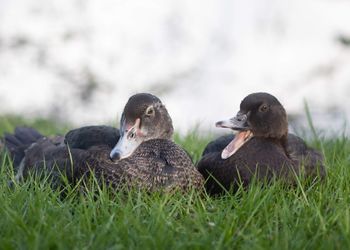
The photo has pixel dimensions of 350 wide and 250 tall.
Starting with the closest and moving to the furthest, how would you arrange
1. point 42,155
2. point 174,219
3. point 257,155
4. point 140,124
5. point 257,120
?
point 174,219 < point 140,124 < point 257,155 < point 257,120 < point 42,155

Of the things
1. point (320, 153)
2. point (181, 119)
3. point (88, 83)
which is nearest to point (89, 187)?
point (320, 153)

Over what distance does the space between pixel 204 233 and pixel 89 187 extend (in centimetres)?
113

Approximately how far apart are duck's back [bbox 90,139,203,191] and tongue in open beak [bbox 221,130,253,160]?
0.74 ft

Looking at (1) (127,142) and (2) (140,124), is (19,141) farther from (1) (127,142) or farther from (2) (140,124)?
(1) (127,142)

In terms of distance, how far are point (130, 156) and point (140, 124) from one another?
0.84ft

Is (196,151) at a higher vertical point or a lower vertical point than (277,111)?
lower

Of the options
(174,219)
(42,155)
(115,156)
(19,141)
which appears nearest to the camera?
(174,219)

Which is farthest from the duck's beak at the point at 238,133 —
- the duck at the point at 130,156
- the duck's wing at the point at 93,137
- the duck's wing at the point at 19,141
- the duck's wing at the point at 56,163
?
the duck's wing at the point at 19,141

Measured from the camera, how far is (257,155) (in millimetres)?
5289

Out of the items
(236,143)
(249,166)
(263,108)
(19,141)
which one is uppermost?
(263,108)

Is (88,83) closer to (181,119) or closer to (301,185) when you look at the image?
(181,119)

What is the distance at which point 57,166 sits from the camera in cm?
509

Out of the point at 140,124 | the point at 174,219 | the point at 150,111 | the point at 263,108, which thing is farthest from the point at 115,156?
the point at 263,108

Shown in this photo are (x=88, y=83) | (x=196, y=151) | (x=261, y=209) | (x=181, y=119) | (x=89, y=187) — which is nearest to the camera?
(x=261, y=209)
